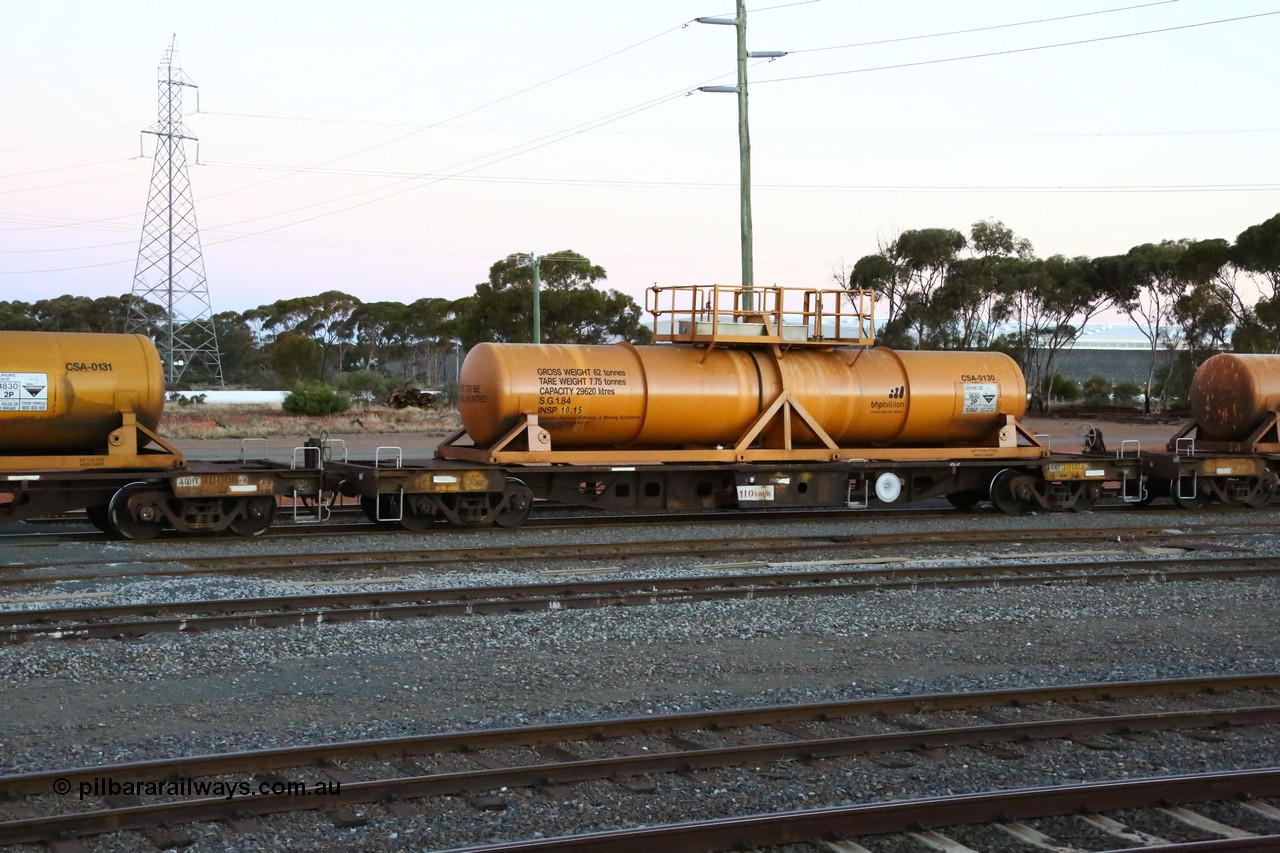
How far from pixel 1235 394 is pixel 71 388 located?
19654mm

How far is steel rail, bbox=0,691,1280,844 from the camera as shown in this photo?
5.54 m

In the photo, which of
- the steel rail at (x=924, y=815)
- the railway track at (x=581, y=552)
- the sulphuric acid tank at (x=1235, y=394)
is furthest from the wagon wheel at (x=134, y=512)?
the sulphuric acid tank at (x=1235, y=394)

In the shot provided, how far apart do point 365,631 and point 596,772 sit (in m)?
4.30

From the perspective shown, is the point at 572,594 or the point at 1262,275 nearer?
the point at 572,594

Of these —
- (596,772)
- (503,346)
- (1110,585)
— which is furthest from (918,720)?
(503,346)

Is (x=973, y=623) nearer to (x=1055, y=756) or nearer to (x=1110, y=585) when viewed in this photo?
(x=1110, y=585)

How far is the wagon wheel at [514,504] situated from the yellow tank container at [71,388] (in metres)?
4.79

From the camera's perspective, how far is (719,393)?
60.4 ft

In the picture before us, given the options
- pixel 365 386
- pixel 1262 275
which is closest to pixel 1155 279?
pixel 1262 275

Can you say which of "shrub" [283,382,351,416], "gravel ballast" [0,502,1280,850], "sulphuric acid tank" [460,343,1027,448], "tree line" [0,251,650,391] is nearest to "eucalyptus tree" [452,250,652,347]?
"tree line" [0,251,650,391]

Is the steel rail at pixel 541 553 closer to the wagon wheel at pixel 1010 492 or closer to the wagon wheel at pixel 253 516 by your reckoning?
the wagon wheel at pixel 253 516

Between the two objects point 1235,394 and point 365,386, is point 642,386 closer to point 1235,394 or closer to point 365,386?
point 1235,394

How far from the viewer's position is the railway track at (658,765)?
564 cm

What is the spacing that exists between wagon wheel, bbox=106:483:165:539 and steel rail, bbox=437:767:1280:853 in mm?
11670
